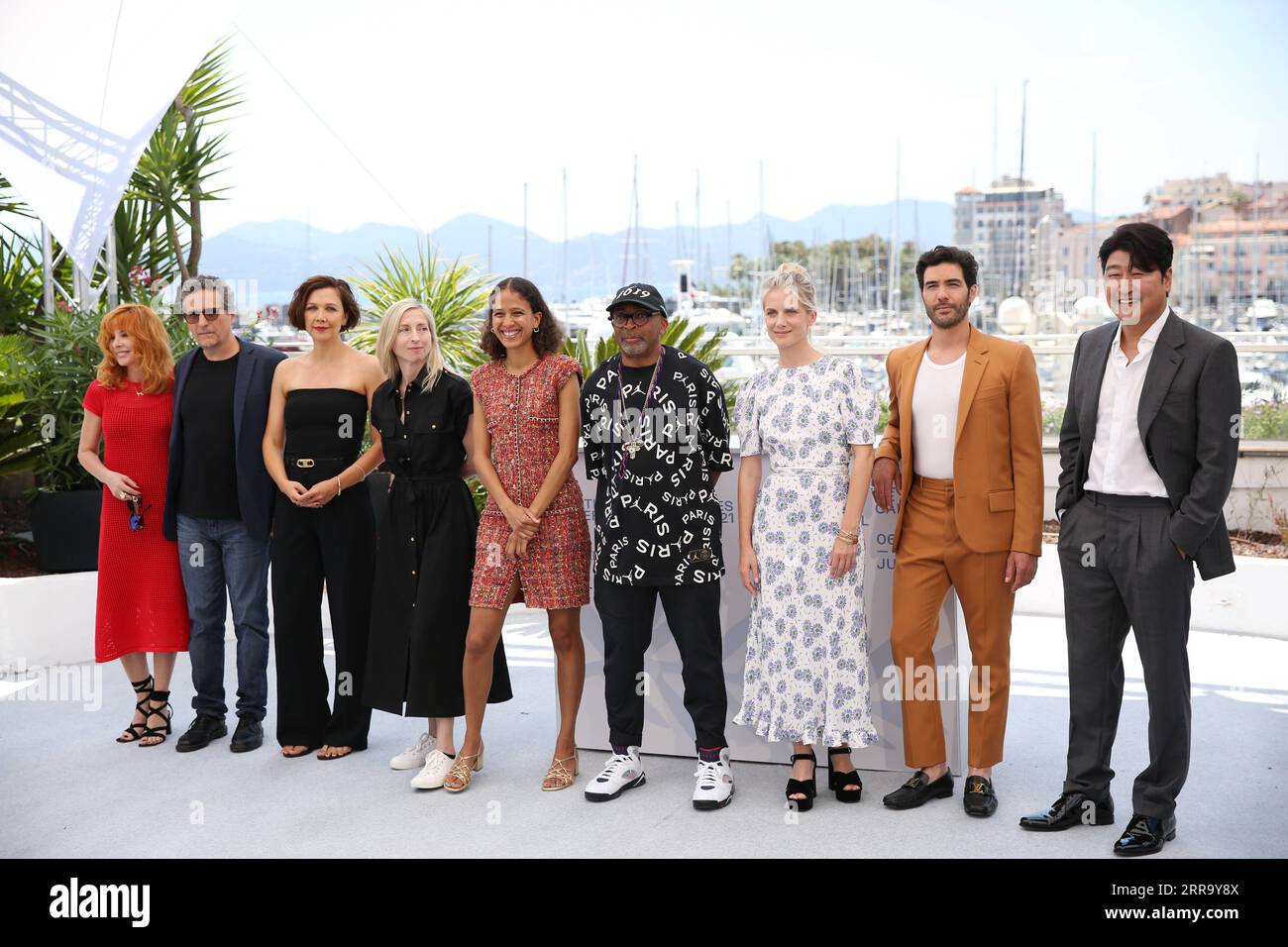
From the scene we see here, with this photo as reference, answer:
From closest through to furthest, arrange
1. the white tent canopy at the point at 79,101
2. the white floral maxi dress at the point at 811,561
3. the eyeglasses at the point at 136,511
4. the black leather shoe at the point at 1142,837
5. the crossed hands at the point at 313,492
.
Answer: the black leather shoe at the point at 1142,837 → the white floral maxi dress at the point at 811,561 → the crossed hands at the point at 313,492 → the eyeglasses at the point at 136,511 → the white tent canopy at the point at 79,101

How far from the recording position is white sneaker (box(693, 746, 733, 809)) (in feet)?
12.6

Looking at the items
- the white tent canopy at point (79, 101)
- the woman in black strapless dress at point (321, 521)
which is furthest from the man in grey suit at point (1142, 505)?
the white tent canopy at point (79, 101)

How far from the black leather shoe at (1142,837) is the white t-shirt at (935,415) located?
1116 mm

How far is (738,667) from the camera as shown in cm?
433

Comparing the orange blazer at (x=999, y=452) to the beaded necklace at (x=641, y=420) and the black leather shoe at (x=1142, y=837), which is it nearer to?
the black leather shoe at (x=1142, y=837)

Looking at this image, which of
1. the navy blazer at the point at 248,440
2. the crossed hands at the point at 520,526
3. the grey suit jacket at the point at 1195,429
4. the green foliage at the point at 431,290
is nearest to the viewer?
the grey suit jacket at the point at 1195,429

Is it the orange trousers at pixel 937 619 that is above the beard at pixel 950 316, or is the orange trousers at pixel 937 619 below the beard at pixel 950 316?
below

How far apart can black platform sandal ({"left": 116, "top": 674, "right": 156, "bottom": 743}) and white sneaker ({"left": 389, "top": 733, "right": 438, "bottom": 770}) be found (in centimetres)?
112

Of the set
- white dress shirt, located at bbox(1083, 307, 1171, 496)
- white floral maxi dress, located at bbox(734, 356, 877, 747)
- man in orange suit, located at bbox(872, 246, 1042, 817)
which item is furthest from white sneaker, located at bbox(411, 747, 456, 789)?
white dress shirt, located at bbox(1083, 307, 1171, 496)

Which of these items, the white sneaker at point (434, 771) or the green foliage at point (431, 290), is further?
the green foliage at point (431, 290)

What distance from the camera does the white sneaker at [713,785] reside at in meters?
3.83

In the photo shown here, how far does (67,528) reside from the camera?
6465mm

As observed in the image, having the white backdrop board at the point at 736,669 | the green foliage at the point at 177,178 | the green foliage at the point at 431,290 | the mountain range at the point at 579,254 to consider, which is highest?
the mountain range at the point at 579,254

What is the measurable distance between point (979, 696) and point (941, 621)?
37 cm
